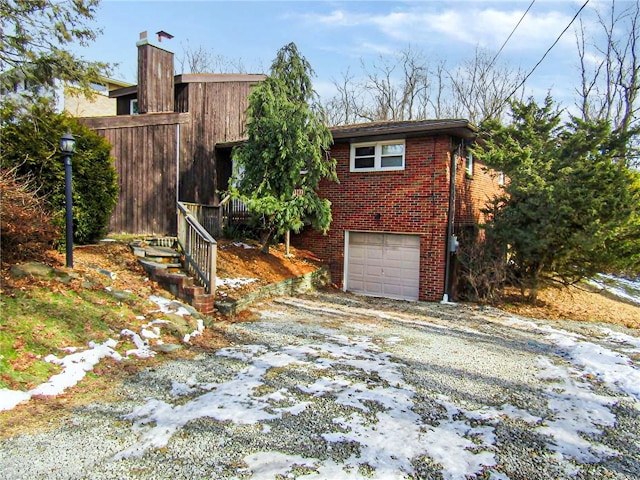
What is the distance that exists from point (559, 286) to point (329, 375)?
848cm

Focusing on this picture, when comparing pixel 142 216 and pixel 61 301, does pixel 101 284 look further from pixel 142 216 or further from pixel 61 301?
pixel 142 216

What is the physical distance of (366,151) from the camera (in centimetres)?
1156

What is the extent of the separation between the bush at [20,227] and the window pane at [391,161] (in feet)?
25.9

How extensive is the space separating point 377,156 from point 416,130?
1.47 meters

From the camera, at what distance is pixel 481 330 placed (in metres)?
7.81

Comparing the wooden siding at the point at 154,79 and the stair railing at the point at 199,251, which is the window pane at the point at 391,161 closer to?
the stair railing at the point at 199,251

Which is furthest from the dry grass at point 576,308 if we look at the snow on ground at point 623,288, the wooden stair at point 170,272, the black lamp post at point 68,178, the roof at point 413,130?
the black lamp post at point 68,178

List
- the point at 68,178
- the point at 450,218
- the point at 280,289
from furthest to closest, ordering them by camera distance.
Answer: the point at 450,218
the point at 280,289
the point at 68,178

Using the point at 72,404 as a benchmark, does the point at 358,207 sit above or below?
above

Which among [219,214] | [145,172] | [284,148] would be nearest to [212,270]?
[284,148]

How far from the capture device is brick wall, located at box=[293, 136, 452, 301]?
34.6ft

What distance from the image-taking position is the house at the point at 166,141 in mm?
10836

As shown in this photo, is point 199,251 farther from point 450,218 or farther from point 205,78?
point 205,78

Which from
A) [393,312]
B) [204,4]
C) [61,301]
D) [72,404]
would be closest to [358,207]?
[393,312]
